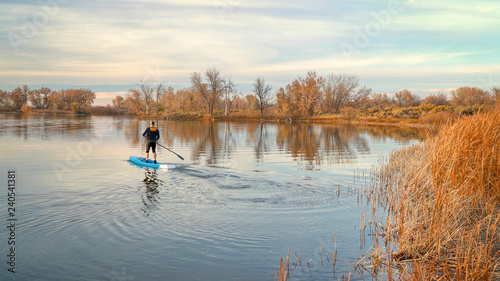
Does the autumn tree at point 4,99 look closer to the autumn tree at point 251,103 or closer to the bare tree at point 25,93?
the bare tree at point 25,93

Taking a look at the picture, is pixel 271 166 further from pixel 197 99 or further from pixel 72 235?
pixel 197 99

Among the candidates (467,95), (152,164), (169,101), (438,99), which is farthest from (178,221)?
(169,101)

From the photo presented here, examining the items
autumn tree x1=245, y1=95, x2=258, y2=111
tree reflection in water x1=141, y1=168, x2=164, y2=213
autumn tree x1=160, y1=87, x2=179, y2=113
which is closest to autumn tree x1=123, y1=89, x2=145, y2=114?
autumn tree x1=160, y1=87, x2=179, y2=113

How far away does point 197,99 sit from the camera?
138250 millimetres

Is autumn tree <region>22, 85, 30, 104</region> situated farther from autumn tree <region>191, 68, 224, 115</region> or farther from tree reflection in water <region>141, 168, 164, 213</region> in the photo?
tree reflection in water <region>141, 168, 164, 213</region>

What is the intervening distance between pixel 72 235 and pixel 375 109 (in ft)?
281

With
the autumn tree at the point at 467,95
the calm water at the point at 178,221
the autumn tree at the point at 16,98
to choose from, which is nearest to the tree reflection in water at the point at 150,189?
the calm water at the point at 178,221

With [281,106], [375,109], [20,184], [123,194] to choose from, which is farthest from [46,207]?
[281,106]

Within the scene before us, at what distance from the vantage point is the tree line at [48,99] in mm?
143750

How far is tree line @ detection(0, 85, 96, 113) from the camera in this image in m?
144

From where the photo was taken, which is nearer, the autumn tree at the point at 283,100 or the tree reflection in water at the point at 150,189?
the tree reflection in water at the point at 150,189

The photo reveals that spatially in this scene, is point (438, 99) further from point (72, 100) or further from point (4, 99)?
point (4, 99)

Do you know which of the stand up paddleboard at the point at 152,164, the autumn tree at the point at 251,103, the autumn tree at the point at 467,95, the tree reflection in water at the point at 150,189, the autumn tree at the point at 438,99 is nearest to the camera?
the tree reflection in water at the point at 150,189

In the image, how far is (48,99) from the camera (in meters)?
152
